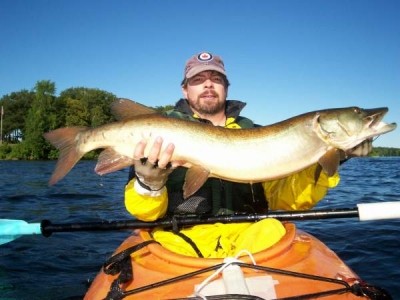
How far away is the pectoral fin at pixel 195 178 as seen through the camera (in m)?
3.29

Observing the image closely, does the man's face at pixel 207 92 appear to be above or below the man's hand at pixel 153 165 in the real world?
above

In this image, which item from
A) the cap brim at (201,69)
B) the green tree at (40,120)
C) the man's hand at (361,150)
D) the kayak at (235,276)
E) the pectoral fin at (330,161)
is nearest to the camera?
the kayak at (235,276)

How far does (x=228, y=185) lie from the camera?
409cm

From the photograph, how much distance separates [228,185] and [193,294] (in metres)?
1.71

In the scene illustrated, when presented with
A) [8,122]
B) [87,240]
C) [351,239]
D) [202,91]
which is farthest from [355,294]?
[8,122]

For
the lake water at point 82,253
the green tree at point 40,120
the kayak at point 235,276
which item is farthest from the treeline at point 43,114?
the kayak at point 235,276

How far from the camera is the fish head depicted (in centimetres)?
323

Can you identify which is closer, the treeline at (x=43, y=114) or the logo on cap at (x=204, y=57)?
the logo on cap at (x=204, y=57)

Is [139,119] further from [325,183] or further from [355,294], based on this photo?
[355,294]

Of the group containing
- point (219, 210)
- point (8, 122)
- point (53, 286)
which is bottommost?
point (53, 286)

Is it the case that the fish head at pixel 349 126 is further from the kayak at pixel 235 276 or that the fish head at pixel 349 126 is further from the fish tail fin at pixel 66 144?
the fish tail fin at pixel 66 144

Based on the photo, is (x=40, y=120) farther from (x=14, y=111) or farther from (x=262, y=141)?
(x=262, y=141)

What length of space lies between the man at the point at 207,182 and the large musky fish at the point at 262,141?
0.42ft

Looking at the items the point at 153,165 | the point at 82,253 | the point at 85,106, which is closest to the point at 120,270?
the point at 153,165
